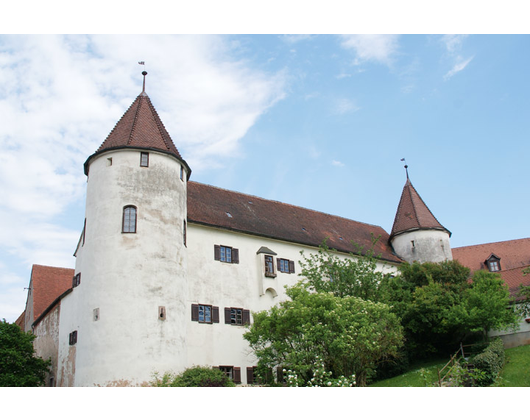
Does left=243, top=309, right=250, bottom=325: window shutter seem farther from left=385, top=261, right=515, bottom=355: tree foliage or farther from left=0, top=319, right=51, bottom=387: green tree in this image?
left=0, top=319, right=51, bottom=387: green tree

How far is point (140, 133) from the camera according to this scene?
95.6ft

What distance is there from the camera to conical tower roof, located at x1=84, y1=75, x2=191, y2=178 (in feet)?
93.4

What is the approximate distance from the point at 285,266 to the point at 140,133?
11.9m

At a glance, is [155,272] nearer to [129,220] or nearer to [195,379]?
[129,220]

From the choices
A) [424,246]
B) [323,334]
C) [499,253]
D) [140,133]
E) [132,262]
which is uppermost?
[140,133]

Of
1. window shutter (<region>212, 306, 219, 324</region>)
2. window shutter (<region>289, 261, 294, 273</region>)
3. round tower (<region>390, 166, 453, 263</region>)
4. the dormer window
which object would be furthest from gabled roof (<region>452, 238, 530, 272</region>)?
window shutter (<region>212, 306, 219, 324</region>)

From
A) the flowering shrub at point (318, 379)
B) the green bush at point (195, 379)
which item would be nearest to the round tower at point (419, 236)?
the flowering shrub at point (318, 379)

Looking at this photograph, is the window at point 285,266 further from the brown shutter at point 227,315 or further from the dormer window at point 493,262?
the dormer window at point 493,262

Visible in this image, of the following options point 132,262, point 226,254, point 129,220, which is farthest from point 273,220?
point 132,262

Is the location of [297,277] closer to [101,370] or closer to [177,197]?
[177,197]

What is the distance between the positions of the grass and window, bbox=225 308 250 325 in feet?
25.4

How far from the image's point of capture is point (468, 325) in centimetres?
3177

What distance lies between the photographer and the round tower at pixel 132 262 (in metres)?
24.2

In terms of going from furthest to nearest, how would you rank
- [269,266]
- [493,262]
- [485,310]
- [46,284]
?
[493,262] < [46,284] < [269,266] < [485,310]
